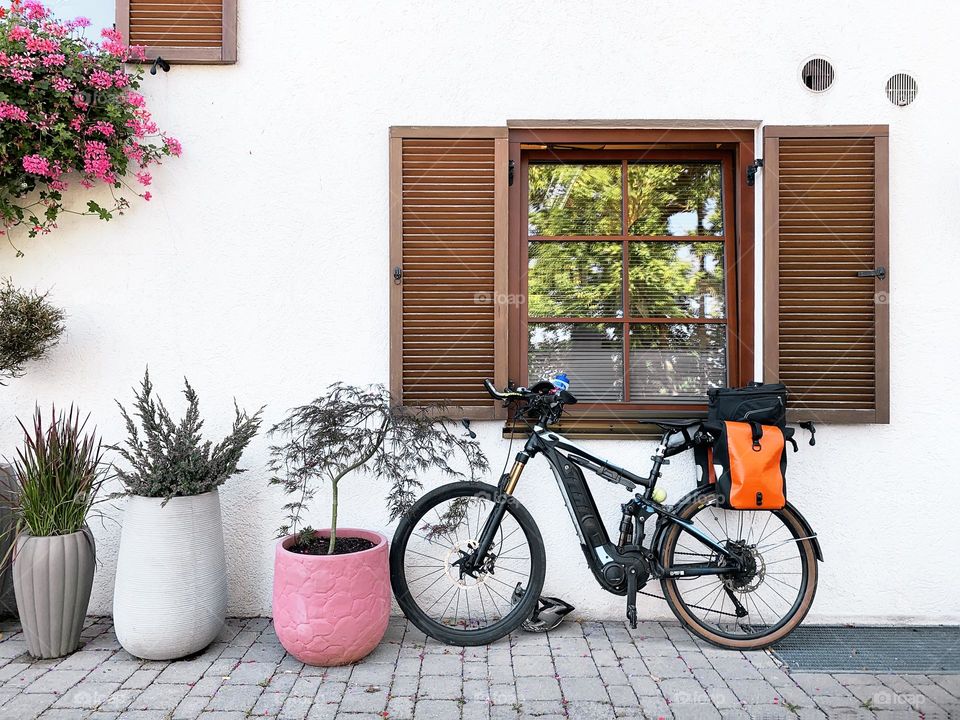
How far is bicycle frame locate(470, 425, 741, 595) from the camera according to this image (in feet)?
10.3

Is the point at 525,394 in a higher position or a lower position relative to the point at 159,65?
lower

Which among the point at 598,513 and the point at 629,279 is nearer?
the point at 598,513

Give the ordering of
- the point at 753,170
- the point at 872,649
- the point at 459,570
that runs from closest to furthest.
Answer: the point at 872,649 → the point at 459,570 → the point at 753,170

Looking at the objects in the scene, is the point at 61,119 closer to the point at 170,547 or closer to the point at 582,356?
the point at 170,547

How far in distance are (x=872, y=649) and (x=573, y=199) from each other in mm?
2563

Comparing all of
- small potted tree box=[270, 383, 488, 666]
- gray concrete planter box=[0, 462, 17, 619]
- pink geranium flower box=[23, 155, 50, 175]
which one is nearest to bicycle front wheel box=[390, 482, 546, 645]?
small potted tree box=[270, 383, 488, 666]

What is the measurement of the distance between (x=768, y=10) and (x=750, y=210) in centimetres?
97

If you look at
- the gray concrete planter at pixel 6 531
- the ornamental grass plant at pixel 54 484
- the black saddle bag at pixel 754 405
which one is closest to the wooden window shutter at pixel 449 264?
the black saddle bag at pixel 754 405

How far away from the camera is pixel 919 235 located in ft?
11.3

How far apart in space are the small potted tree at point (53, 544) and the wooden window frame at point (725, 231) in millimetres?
2090

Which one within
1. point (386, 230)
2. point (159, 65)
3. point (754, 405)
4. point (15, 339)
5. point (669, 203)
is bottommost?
point (754, 405)

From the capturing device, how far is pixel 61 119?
10.3ft

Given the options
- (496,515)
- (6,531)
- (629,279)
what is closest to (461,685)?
(496,515)

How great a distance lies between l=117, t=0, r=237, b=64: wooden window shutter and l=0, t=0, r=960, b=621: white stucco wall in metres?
0.07
